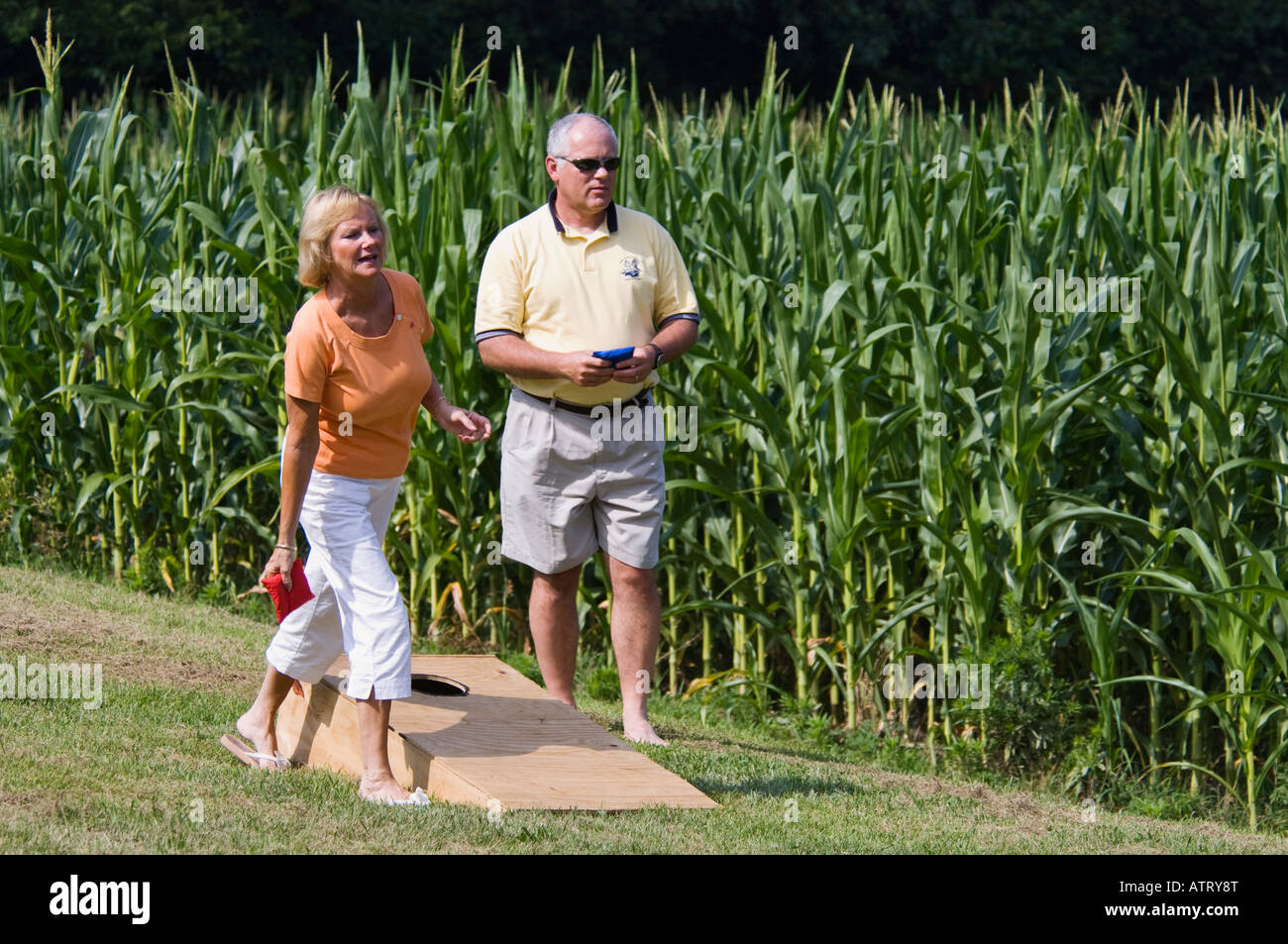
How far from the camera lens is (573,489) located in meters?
5.65

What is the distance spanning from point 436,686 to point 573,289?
58.6 inches

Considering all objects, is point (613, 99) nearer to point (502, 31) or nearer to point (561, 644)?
point (561, 644)

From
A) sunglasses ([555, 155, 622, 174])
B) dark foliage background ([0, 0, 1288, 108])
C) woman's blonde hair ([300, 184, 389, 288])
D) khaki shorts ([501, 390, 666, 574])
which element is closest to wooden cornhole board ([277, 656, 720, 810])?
khaki shorts ([501, 390, 666, 574])

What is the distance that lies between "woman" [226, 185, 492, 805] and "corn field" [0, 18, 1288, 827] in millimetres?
1924

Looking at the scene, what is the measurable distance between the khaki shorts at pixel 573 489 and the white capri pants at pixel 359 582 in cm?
90

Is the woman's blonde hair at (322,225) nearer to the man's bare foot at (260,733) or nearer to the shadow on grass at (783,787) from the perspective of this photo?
the man's bare foot at (260,733)

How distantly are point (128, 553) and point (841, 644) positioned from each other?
384 cm

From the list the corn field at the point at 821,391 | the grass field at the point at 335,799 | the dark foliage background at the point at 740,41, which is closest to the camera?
the grass field at the point at 335,799

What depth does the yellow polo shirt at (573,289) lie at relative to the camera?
5461 mm

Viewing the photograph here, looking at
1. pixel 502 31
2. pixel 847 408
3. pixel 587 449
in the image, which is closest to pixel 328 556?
pixel 587 449

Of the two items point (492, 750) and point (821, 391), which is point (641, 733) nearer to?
point (492, 750)

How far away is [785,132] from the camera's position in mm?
7676

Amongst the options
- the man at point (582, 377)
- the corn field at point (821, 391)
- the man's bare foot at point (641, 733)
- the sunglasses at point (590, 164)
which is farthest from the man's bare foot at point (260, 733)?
the sunglasses at point (590, 164)

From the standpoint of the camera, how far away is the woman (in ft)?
14.8
